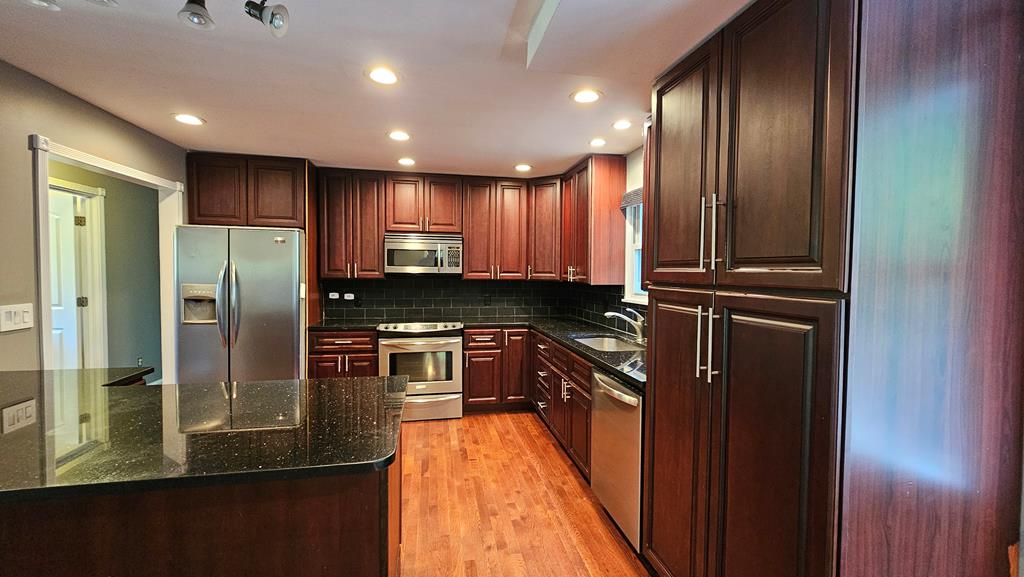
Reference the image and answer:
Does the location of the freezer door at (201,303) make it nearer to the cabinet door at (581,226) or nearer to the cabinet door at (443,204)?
the cabinet door at (443,204)

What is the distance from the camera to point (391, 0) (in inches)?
55.1

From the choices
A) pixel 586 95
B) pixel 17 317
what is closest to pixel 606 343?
pixel 586 95

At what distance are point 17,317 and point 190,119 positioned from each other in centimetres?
139

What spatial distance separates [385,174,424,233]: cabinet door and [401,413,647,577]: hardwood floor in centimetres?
189

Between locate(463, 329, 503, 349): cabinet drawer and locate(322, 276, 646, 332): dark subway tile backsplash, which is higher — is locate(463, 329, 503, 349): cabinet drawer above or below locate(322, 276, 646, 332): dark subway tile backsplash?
below

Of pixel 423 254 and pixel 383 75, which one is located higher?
pixel 383 75

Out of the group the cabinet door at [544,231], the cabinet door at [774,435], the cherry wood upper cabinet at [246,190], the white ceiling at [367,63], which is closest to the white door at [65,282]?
the cherry wood upper cabinet at [246,190]

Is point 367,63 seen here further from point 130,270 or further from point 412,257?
point 130,270

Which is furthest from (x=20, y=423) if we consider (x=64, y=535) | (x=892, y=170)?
(x=892, y=170)

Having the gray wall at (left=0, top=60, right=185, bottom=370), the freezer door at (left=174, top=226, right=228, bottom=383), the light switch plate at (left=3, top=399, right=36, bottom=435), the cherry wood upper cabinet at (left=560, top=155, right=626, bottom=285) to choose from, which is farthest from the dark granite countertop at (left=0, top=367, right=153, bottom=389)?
the cherry wood upper cabinet at (left=560, top=155, right=626, bottom=285)

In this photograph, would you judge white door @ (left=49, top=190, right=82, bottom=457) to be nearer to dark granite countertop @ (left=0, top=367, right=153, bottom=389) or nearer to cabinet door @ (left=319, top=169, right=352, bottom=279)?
cabinet door @ (left=319, top=169, right=352, bottom=279)

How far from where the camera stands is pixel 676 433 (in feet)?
5.14

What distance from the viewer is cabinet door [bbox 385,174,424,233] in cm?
390

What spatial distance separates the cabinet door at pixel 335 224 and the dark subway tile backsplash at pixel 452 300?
347mm
